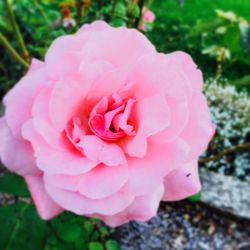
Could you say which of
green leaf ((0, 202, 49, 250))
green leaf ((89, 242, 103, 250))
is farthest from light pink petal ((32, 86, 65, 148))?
green leaf ((89, 242, 103, 250))

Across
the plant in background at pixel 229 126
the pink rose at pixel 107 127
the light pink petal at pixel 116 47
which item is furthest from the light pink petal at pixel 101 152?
the plant in background at pixel 229 126

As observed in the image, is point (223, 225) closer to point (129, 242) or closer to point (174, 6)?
point (129, 242)

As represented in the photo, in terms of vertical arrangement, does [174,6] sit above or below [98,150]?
below

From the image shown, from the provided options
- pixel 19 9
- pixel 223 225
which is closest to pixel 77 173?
pixel 223 225

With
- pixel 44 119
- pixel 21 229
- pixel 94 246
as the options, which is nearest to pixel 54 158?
pixel 44 119

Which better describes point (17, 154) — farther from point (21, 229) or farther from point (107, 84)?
point (21, 229)
